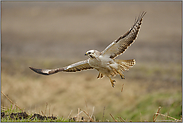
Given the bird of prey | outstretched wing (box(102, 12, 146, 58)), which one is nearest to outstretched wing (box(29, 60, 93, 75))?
the bird of prey

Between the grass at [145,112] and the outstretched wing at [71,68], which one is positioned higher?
the outstretched wing at [71,68]

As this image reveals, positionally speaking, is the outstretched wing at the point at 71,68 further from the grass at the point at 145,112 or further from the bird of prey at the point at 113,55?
the grass at the point at 145,112

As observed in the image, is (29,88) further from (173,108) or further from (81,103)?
(173,108)

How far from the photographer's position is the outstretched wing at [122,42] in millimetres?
5508

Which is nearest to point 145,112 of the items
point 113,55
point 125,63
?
point 125,63

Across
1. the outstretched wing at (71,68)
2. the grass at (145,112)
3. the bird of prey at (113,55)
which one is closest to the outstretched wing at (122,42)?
the bird of prey at (113,55)

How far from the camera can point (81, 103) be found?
12477 mm

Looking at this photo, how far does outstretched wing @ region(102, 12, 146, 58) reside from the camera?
18.1 feet

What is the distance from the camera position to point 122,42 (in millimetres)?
5672

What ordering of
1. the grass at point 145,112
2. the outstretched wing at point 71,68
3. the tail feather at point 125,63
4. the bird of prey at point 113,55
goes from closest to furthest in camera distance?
the grass at point 145,112 < the bird of prey at point 113,55 < the outstretched wing at point 71,68 < the tail feather at point 125,63

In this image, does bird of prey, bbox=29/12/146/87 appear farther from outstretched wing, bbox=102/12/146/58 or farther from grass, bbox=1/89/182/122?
grass, bbox=1/89/182/122

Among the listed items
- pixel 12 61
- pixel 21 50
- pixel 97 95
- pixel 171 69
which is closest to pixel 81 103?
pixel 97 95

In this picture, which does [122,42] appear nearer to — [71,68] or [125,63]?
[125,63]

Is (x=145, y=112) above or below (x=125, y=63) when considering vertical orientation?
below
